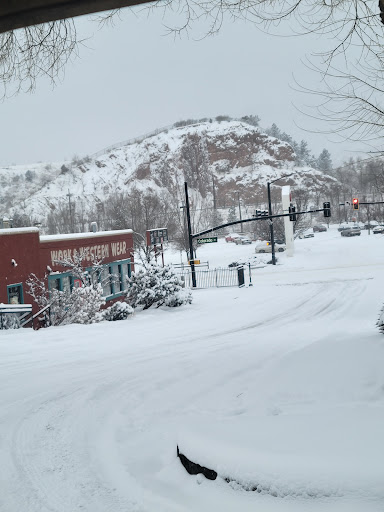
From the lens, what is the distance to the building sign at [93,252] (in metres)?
24.0

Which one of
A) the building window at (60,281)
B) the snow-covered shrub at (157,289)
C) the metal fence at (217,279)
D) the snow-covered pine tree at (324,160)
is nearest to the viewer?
the snow-covered shrub at (157,289)

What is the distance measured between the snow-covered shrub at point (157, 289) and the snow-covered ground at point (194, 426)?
34.4ft

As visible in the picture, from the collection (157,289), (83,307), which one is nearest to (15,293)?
(83,307)

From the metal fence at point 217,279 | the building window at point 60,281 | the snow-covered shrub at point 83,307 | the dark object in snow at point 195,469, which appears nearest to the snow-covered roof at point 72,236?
the building window at point 60,281

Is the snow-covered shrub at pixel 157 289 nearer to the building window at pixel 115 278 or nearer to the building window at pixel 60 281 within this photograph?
the building window at pixel 60 281

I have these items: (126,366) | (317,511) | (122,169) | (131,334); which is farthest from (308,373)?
(122,169)

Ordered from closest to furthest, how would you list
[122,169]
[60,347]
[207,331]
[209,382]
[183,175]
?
[209,382]
[60,347]
[207,331]
[183,175]
[122,169]

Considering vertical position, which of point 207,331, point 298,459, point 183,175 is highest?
point 183,175

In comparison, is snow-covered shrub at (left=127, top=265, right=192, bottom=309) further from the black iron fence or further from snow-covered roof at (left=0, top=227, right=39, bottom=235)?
the black iron fence

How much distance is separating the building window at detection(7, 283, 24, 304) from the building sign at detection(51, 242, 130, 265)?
2.65 metres

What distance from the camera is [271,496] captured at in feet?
13.8

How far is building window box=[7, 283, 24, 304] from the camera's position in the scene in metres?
20.5

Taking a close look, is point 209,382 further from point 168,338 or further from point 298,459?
point 168,338

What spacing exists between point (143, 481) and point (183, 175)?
14943cm
